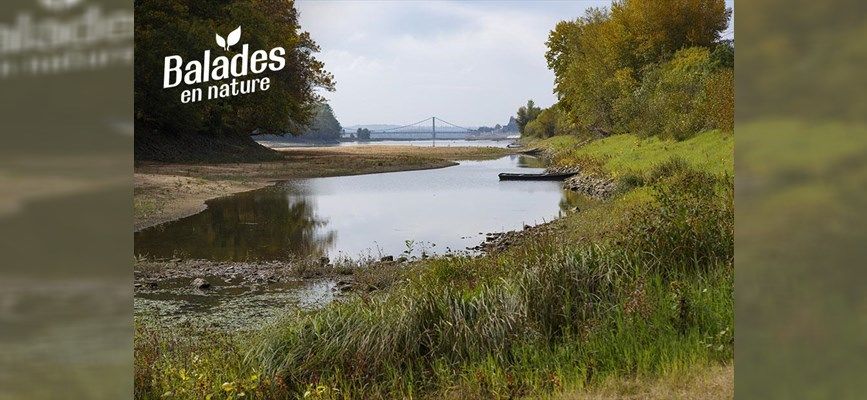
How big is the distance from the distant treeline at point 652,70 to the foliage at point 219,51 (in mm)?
13517

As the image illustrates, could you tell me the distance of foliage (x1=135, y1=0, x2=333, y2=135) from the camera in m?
28.8

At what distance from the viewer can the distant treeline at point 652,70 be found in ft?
76.7

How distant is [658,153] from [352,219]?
892cm

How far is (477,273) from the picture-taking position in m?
8.41

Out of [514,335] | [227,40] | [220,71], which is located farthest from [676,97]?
[514,335]

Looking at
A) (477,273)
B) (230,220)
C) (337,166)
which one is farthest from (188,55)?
(477,273)

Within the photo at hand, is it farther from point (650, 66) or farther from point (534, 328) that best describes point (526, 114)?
point (534, 328)

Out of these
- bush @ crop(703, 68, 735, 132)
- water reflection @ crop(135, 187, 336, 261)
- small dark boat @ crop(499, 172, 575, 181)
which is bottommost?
water reflection @ crop(135, 187, 336, 261)

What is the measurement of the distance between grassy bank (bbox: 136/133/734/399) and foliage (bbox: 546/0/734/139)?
1535cm

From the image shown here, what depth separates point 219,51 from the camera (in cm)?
3166

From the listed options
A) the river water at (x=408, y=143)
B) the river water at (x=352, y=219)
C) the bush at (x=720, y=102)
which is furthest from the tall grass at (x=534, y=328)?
the river water at (x=408, y=143)

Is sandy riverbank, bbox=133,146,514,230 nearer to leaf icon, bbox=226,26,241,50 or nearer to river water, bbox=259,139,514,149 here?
leaf icon, bbox=226,26,241,50
